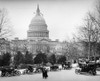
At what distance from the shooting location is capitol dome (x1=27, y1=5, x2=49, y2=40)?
12306 cm

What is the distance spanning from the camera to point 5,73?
21.5m

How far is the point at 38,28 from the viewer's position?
125m

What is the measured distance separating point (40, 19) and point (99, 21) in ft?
329

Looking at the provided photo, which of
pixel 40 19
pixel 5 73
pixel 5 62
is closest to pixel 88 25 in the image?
pixel 5 62

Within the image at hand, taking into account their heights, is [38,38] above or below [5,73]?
above

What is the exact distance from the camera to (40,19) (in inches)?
4872

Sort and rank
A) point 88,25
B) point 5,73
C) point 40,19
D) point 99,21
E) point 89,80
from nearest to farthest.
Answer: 1. point 89,80
2. point 5,73
3. point 99,21
4. point 88,25
5. point 40,19

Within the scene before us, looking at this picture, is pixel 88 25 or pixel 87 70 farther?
pixel 88 25

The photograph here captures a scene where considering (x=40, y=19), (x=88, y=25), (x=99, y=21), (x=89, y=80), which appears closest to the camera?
(x=89, y=80)

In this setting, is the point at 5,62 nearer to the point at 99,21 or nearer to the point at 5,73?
the point at 5,73

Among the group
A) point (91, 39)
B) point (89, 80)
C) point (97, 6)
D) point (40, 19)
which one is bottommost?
point (89, 80)

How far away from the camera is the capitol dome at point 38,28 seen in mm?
123062

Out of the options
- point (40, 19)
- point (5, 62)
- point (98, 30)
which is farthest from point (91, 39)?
point (40, 19)

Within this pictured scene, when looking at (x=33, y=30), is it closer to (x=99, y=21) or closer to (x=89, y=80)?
(x=99, y=21)
